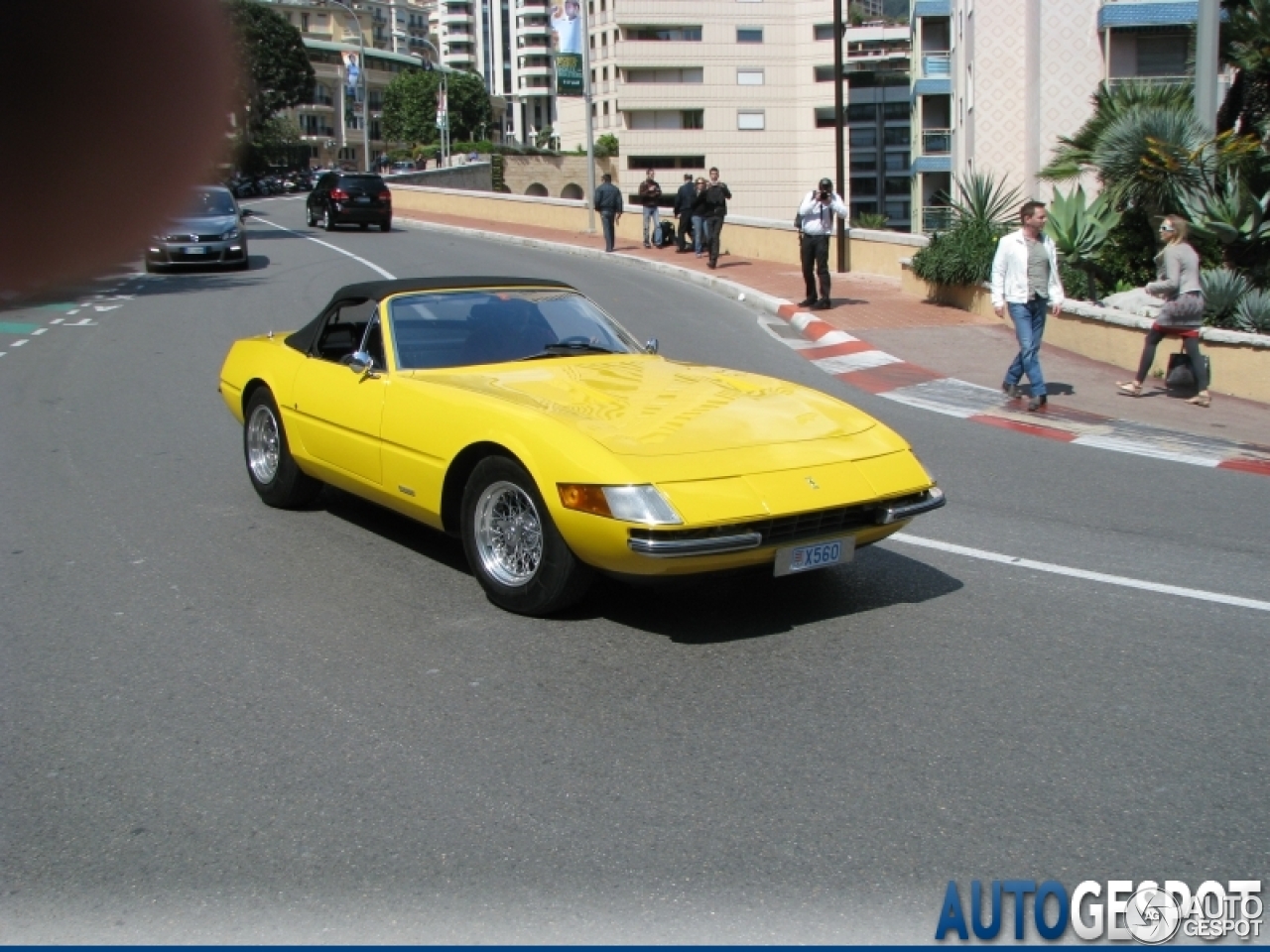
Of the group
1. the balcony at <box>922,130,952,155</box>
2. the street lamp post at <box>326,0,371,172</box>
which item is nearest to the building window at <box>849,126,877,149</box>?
the balcony at <box>922,130,952,155</box>

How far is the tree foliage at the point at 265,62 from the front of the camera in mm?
1171

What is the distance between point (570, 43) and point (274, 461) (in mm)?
28223

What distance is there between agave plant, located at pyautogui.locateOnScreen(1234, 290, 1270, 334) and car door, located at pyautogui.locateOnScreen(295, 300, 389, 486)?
9.06 metres

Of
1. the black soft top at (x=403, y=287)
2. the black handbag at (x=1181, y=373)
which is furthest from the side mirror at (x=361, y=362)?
the black handbag at (x=1181, y=373)

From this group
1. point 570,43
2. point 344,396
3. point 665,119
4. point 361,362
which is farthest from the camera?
point 665,119

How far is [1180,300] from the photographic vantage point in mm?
12000

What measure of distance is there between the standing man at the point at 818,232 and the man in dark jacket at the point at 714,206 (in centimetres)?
623

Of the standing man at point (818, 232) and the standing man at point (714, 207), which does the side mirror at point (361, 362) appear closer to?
the standing man at point (818, 232)

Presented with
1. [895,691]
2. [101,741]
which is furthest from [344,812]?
[895,691]

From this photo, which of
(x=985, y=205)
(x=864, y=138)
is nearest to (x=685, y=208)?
(x=985, y=205)

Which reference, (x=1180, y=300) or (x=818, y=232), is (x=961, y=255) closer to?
(x=818, y=232)

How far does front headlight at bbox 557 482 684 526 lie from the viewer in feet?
18.1

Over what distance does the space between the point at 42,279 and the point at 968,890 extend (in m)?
3.22

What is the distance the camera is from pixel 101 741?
483cm
